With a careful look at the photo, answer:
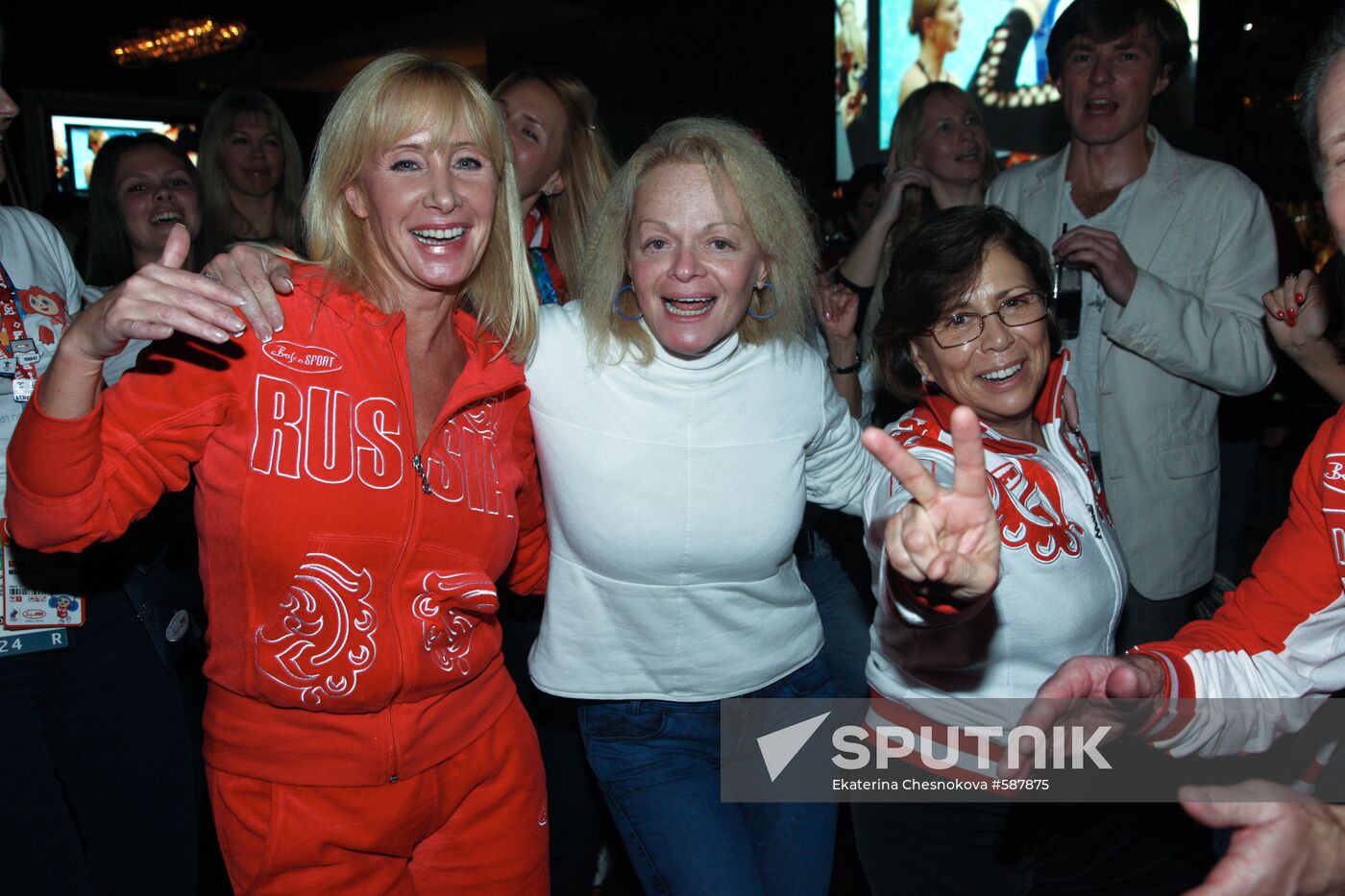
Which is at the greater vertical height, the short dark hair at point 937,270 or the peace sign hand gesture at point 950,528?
the short dark hair at point 937,270

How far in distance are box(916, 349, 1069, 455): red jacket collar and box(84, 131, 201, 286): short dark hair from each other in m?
2.28

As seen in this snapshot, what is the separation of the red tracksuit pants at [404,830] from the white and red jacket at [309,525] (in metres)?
0.04

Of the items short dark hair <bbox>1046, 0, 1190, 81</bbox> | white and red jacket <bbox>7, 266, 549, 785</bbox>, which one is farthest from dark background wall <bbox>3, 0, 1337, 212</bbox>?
white and red jacket <bbox>7, 266, 549, 785</bbox>

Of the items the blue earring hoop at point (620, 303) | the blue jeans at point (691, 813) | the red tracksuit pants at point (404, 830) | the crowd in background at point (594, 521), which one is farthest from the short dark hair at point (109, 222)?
the blue jeans at point (691, 813)

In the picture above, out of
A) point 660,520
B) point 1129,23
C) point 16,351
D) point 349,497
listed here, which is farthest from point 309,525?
point 1129,23

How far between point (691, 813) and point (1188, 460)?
1.62 m

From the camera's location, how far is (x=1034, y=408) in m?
2.08

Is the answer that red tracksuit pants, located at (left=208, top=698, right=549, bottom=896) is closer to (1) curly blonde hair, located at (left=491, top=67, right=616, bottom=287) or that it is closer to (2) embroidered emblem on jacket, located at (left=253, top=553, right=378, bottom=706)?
(2) embroidered emblem on jacket, located at (left=253, top=553, right=378, bottom=706)

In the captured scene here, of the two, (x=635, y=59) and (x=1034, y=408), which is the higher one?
(x=635, y=59)

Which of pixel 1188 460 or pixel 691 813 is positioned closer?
pixel 691 813

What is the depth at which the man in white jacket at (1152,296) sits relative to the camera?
249cm

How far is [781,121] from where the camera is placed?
8242 millimetres

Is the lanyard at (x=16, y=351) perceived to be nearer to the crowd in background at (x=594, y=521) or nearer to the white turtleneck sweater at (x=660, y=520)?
the crowd in background at (x=594, y=521)

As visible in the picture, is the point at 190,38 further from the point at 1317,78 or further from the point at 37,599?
the point at 1317,78
